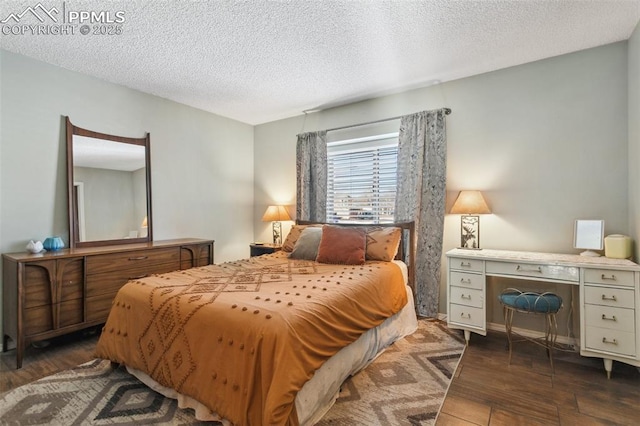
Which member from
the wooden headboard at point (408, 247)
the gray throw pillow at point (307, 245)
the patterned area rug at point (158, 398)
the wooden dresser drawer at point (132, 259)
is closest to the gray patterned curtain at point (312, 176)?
the gray throw pillow at point (307, 245)

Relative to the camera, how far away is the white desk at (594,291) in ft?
6.75

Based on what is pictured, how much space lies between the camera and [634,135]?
7.72ft

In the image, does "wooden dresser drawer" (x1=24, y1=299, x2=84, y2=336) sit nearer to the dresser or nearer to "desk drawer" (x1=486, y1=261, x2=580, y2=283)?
the dresser

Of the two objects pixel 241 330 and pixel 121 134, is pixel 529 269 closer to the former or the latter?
pixel 241 330

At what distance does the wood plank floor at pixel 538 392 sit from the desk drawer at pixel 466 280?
54 cm

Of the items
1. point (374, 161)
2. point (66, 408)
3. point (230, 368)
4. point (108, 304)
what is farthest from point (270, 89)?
point (66, 408)

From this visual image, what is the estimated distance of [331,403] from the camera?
5.97 ft

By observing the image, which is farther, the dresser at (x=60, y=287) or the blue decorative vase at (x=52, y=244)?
the blue decorative vase at (x=52, y=244)

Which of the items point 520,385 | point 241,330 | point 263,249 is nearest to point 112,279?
point 263,249

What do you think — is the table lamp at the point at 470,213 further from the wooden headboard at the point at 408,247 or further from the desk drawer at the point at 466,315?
the desk drawer at the point at 466,315

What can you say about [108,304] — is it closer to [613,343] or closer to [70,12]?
[70,12]

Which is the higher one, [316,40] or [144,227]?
[316,40]

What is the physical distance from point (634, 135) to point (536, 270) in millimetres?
1284

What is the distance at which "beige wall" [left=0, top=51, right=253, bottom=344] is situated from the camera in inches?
104
